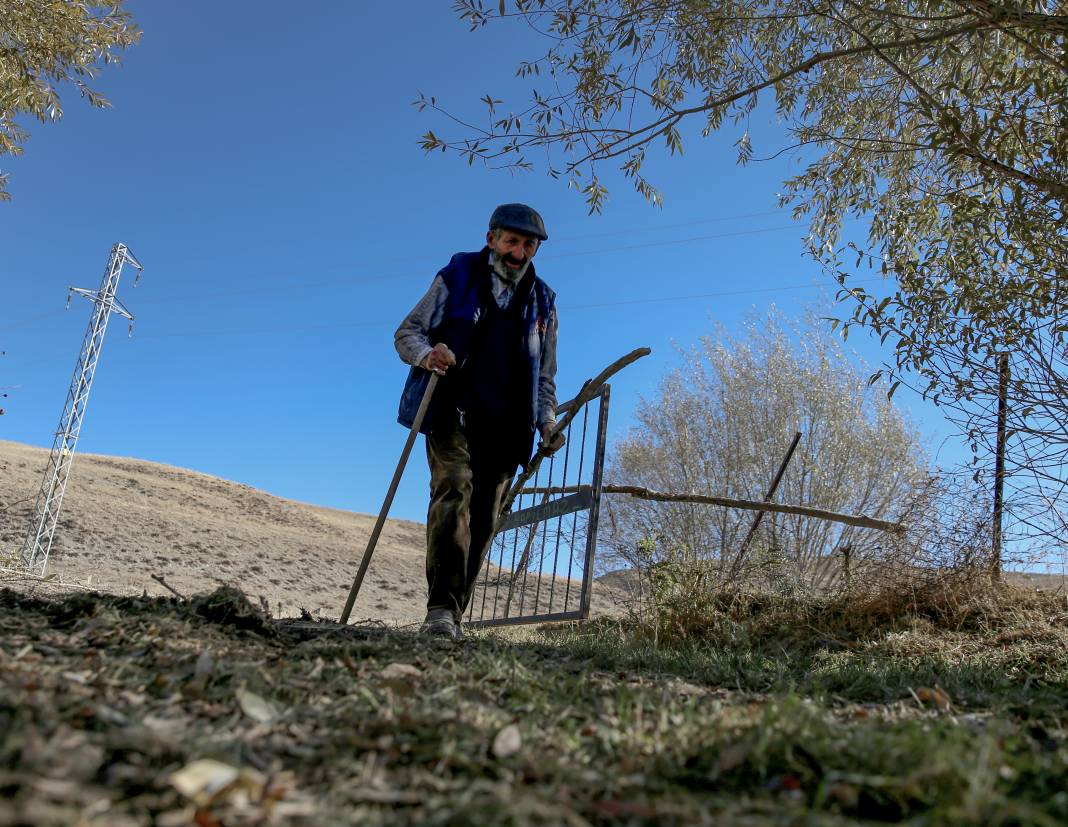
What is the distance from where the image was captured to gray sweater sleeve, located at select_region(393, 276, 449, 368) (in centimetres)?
410

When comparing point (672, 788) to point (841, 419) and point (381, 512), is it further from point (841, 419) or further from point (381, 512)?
point (841, 419)

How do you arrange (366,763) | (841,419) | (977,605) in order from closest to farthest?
1. (366,763)
2. (977,605)
3. (841,419)

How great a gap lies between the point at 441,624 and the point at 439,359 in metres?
1.28

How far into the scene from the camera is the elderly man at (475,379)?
391 cm

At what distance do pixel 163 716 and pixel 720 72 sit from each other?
5.77 metres

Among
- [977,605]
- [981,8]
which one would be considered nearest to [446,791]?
[981,8]

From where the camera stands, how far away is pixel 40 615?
2650 millimetres

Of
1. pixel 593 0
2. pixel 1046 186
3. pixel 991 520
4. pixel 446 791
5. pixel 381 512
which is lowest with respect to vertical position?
pixel 446 791

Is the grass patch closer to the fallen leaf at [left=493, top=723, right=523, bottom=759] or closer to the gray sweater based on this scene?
the fallen leaf at [left=493, top=723, right=523, bottom=759]

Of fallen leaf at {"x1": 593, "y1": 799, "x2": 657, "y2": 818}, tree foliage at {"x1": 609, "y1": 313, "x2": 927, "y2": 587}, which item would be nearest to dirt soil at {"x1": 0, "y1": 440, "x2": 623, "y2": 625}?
tree foliage at {"x1": 609, "y1": 313, "x2": 927, "y2": 587}

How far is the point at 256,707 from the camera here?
5.67 feet

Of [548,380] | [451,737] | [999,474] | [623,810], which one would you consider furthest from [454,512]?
[999,474]

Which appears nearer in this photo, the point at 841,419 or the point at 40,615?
the point at 40,615

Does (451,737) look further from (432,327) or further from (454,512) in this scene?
(432,327)
